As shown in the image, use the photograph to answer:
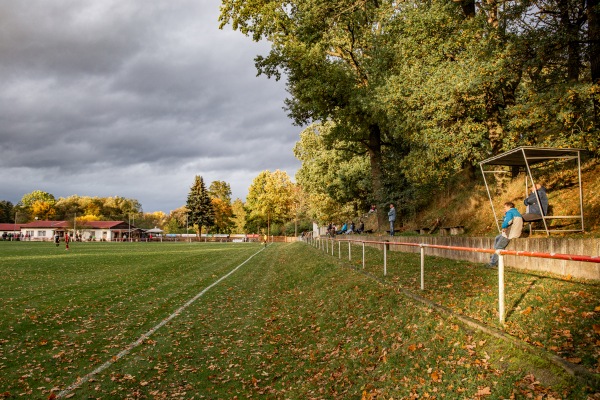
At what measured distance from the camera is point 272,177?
330 feet

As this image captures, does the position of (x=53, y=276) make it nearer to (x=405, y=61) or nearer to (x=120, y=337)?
(x=120, y=337)

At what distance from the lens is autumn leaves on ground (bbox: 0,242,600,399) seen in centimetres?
547

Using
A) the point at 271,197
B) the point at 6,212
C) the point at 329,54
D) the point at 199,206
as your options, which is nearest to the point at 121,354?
the point at 329,54

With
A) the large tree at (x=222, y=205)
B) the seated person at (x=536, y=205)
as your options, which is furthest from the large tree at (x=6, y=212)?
the seated person at (x=536, y=205)

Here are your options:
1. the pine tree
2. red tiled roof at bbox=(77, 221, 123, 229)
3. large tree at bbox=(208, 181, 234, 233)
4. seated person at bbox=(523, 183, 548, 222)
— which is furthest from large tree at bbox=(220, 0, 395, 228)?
red tiled roof at bbox=(77, 221, 123, 229)

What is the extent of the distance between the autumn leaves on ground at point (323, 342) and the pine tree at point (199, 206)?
93.3 meters

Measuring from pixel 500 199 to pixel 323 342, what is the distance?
1229cm

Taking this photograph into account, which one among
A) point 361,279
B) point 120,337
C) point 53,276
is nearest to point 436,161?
point 361,279

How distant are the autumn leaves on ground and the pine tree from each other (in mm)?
93329

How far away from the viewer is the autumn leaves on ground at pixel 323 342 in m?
5.47

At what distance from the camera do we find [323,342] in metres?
8.89

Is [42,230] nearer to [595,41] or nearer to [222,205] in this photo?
[222,205]

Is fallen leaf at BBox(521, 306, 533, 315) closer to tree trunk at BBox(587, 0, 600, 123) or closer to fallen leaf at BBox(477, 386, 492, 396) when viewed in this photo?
fallen leaf at BBox(477, 386, 492, 396)

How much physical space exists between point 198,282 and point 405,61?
1302 centimetres
